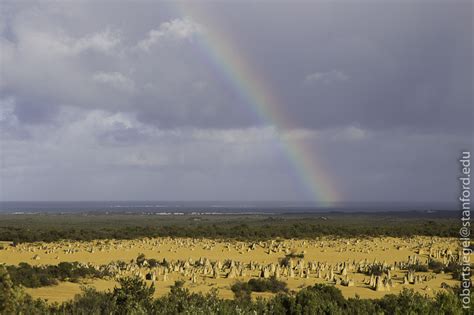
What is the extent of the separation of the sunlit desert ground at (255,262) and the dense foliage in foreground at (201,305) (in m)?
4.84

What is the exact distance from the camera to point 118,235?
160 feet

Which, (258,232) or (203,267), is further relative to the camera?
(258,232)

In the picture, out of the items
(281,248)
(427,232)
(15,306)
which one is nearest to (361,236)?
(427,232)

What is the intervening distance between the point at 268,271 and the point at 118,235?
28.0m

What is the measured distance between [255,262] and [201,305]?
16837 millimetres

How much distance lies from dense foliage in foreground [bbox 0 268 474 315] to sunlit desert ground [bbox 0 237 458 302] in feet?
15.9

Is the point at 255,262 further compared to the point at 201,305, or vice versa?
the point at 255,262

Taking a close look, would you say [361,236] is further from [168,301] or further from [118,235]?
[168,301]

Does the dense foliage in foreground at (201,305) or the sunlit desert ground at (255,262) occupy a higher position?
the dense foliage in foreground at (201,305)

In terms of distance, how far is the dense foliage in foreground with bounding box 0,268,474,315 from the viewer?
10117 millimetres

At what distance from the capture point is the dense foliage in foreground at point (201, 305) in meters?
10.1

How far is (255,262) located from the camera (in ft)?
95.9

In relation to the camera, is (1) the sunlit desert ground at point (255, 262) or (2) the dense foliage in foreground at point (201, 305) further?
(1) the sunlit desert ground at point (255, 262)

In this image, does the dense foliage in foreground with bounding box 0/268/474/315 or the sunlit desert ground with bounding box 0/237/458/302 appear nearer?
the dense foliage in foreground with bounding box 0/268/474/315
